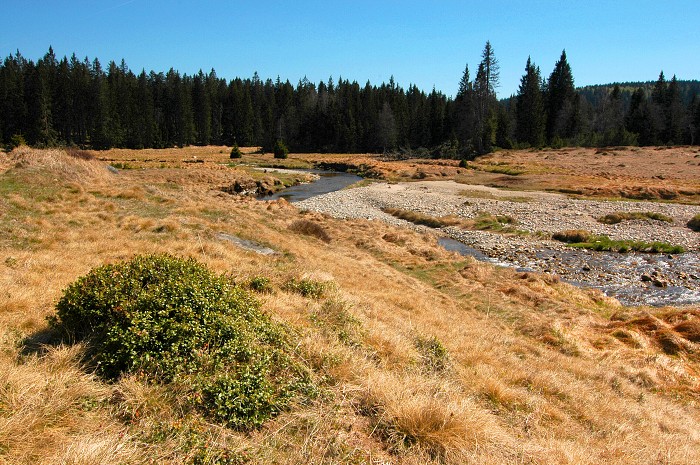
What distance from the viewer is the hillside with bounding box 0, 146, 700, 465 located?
362cm

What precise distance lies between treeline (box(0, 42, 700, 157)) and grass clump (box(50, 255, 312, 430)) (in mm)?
69487

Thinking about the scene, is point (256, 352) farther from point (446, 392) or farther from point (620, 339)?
point (620, 339)

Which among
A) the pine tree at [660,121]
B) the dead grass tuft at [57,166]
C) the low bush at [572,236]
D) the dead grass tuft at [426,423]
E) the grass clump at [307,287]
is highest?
the pine tree at [660,121]

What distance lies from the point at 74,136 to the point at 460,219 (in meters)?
90.0

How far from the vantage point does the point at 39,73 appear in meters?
80.5

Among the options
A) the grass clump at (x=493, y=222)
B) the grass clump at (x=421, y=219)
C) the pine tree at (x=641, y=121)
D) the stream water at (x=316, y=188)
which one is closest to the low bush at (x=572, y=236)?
the grass clump at (x=493, y=222)

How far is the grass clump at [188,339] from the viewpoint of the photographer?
13.3 feet

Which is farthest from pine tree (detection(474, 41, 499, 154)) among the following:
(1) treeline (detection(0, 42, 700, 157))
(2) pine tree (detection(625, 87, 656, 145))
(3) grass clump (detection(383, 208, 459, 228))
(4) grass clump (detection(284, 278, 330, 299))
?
(4) grass clump (detection(284, 278, 330, 299))

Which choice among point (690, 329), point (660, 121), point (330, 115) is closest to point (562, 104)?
point (660, 121)

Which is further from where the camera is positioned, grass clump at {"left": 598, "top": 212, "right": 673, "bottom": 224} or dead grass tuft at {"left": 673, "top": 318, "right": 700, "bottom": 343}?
grass clump at {"left": 598, "top": 212, "right": 673, "bottom": 224}

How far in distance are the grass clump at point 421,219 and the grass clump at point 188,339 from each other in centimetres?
2481

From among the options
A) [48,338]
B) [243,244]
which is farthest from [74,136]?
[48,338]

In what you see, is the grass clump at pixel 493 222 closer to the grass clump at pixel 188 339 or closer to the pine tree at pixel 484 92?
the grass clump at pixel 188 339

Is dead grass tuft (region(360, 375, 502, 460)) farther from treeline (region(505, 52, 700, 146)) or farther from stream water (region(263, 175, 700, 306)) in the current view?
treeline (region(505, 52, 700, 146))
